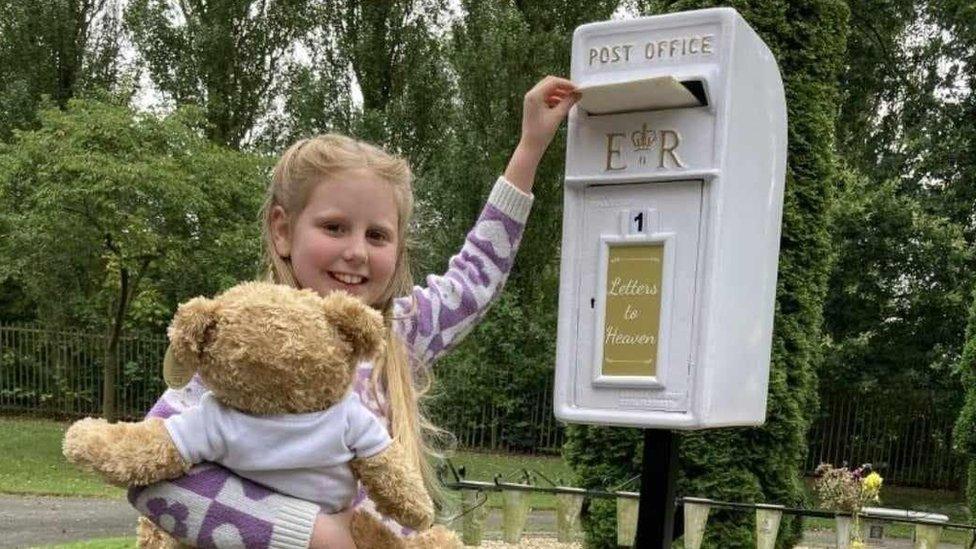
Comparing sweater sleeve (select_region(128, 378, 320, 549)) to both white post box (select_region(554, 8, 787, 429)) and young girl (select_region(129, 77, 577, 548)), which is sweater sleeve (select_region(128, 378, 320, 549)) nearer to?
young girl (select_region(129, 77, 577, 548))

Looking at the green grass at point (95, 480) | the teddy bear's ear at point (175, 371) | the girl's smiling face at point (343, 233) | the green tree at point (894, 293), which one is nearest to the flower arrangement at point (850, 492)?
the green grass at point (95, 480)

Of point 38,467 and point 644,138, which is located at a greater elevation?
point 644,138

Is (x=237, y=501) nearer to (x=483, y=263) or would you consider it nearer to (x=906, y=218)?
(x=483, y=263)

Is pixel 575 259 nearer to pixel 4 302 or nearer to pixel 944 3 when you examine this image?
pixel 944 3

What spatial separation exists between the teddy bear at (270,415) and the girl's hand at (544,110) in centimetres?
79

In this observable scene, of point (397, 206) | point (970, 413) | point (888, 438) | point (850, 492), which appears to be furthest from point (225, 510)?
point (888, 438)

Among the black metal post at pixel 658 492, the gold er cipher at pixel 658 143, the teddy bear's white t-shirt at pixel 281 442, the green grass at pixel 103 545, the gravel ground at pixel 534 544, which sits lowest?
the green grass at pixel 103 545

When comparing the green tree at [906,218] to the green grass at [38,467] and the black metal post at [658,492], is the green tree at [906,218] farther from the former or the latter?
the black metal post at [658,492]

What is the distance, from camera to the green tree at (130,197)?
30.8ft

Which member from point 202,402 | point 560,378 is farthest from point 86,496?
→ point 202,402

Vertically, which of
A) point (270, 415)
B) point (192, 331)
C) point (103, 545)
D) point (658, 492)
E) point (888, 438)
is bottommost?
point (888, 438)

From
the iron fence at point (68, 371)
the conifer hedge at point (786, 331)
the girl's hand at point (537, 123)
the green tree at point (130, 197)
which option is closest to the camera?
the girl's hand at point (537, 123)

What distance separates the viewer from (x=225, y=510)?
3.85 feet

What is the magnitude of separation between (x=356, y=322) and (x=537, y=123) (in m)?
0.85
